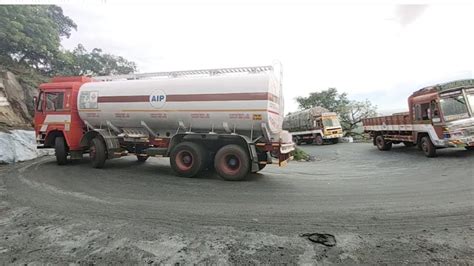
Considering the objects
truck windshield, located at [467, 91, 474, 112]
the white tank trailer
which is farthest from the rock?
truck windshield, located at [467, 91, 474, 112]

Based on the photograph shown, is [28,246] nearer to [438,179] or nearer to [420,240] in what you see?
[420,240]

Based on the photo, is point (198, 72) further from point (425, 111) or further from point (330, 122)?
point (330, 122)

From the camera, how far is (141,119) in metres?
8.11

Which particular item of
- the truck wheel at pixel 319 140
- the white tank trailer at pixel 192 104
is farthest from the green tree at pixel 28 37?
the truck wheel at pixel 319 140

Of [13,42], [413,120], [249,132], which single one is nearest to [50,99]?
[249,132]

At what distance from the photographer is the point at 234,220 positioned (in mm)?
3898

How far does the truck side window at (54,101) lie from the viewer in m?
9.15

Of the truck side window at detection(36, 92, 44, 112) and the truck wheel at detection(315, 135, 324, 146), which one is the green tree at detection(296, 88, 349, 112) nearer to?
the truck wheel at detection(315, 135, 324, 146)

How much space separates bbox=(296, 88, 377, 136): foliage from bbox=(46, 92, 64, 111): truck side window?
29572 millimetres

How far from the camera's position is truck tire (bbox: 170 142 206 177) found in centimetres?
721

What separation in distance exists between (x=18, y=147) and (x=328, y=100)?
3461 cm

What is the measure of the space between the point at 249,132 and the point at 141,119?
362 cm

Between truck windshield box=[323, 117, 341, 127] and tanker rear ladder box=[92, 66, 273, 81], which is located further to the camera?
truck windshield box=[323, 117, 341, 127]

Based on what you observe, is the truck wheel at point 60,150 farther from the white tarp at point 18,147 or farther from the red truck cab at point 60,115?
the white tarp at point 18,147
